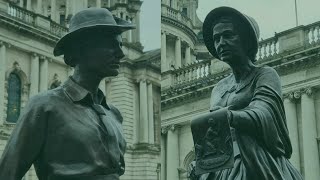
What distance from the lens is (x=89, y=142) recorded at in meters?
2.68

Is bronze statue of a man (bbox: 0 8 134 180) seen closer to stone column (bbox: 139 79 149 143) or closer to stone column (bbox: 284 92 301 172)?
stone column (bbox: 284 92 301 172)

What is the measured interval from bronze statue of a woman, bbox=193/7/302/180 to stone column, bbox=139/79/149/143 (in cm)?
2216

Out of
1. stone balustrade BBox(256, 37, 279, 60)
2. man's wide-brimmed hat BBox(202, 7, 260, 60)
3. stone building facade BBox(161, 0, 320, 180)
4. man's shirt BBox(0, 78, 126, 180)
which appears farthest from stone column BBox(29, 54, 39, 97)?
man's shirt BBox(0, 78, 126, 180)

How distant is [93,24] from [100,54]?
126 millimetres

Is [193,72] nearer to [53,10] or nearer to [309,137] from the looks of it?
[309,137]

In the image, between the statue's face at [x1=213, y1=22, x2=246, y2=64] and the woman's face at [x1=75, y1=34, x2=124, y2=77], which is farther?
the statue's face at [x1=213, y1=22, x2=246, y2=64]

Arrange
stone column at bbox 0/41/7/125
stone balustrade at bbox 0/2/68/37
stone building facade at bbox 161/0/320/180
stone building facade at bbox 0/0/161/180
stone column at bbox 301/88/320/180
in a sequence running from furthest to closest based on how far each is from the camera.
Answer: stone balustrade at bbox 0/2/68/37 < stone column at bbox 0/41/7/125 < stone building facade at bbox 0/0/161/180 < stone column at bbox 301/88/320/180 < stone building facade at bbox 161/0/320/180

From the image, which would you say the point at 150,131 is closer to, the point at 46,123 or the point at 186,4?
the point at 186,4

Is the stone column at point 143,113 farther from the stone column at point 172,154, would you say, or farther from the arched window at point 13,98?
the stone column at point 172,154

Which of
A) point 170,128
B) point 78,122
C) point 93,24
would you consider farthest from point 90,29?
point 170,128

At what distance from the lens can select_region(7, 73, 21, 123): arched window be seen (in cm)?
3238

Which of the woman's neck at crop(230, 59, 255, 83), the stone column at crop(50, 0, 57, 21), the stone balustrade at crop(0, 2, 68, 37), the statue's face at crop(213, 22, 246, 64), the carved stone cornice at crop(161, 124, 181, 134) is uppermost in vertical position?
the stone column at crop(50, 0, 57, 21)

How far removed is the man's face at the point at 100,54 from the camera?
2840 mm

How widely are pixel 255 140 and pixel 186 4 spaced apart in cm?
1194
